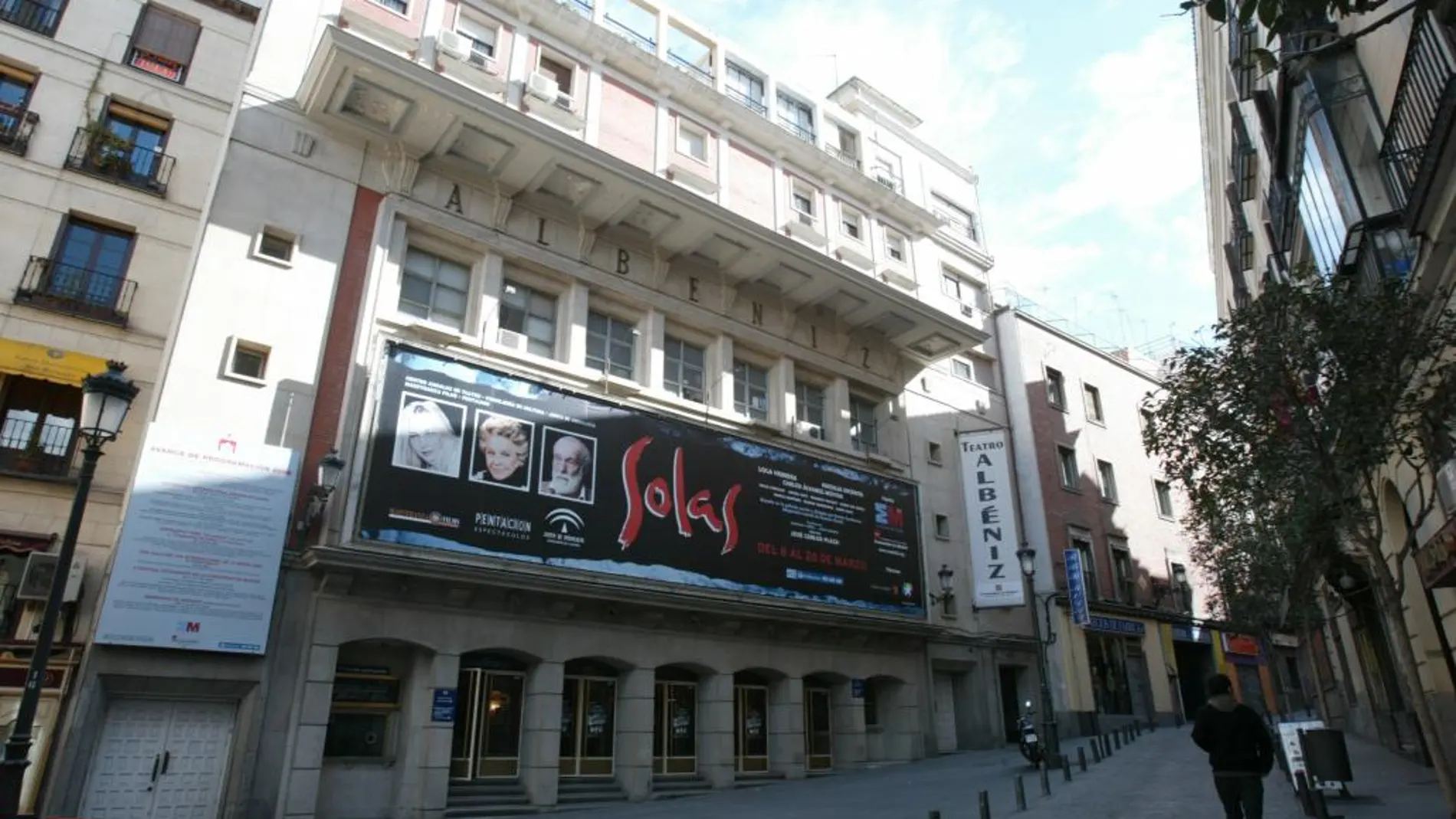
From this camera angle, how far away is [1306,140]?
13.6 m

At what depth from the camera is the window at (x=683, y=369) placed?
2167 centimetres

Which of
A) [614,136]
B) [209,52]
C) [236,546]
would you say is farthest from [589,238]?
[236,546]

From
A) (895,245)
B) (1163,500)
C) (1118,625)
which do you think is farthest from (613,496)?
(1163,500)

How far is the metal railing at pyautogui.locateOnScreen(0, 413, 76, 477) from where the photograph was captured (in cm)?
1421

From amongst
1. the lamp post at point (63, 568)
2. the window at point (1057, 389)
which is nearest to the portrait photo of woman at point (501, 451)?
the lamp post at point (63, 568)

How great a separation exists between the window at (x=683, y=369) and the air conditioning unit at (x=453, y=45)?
7878 millimetres

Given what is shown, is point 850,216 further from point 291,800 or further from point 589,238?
point 291,800

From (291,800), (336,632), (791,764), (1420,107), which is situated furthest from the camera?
(791,764)

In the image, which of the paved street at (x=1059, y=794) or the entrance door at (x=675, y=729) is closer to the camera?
the paved street at (x=1059, y=794)

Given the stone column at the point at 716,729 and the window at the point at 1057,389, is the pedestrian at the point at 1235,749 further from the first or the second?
the window at the point at 1057,389

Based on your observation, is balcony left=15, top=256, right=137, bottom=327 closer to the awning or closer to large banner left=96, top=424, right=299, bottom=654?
the awning

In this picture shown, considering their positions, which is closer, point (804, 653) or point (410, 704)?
point (410, 704)

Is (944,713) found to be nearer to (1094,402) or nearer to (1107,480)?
(1107,480)

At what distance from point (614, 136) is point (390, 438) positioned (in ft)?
32.5
